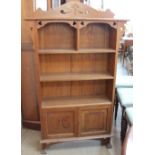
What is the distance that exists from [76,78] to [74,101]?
0.29 m

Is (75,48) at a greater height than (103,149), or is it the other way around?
(75,48)

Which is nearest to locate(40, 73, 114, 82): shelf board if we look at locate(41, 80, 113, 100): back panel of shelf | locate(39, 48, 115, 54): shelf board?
locate(41, 80, 113, 100): back panel of shelf

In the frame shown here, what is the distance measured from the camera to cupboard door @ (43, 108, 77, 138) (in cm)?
214

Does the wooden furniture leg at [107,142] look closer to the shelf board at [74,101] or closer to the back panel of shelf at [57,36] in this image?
the shelf board at [74,101]

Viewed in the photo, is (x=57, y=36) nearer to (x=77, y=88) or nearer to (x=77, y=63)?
(x=77, y=63)

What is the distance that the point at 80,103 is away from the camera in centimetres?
216

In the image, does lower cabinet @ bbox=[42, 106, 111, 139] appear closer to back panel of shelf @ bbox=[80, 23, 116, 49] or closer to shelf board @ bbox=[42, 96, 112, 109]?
shelf board @ bbox=[42, 96, 112, 109]

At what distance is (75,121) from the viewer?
2.20 m

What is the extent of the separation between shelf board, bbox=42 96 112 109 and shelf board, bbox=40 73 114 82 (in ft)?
0.92

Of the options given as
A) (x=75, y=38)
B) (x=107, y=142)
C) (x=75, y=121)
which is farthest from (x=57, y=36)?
(x=107, y=142)
